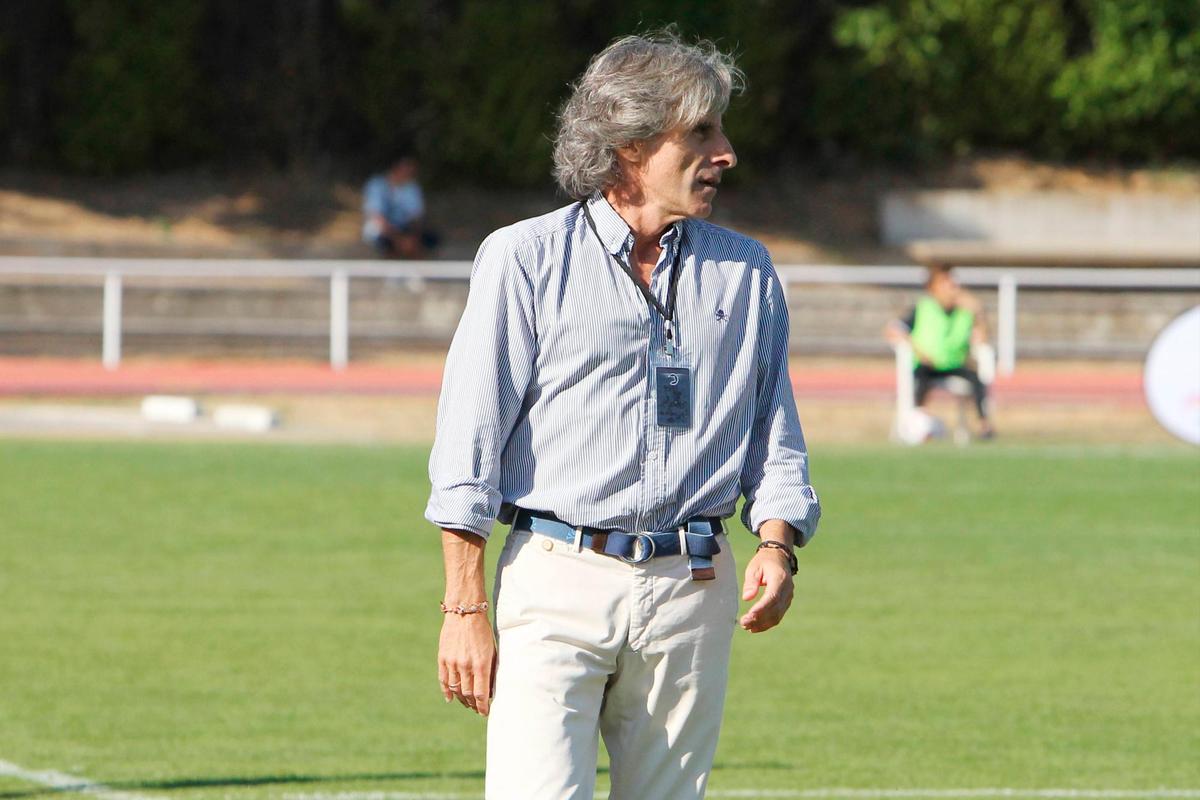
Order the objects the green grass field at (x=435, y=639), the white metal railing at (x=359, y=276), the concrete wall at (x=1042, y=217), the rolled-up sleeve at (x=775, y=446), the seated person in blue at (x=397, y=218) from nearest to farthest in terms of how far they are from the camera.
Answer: the rolled-up sleeve at (x=775, y=446), the green grass field at (x=435, y=639), the white metal railing at (x=359, y=276), the seated person in blue at (x=397, y=218), the concrete wall at (x=1042, y=217)

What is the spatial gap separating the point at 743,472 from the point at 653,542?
1.06 ft

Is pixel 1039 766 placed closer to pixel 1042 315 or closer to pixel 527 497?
pixel 527 497

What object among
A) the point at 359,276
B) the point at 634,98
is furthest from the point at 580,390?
the point at 359,276

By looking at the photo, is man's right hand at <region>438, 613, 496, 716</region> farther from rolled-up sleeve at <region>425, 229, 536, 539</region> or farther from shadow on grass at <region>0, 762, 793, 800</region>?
shadow on grass at <region>0, 762, 793, 800</region>

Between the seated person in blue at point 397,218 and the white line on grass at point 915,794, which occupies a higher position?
the seated person in blue at point 397,218

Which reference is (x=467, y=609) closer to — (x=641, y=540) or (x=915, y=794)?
(x=641, y=540)

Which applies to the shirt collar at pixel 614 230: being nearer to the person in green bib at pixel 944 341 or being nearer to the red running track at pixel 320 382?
the person in green bib at pixel 944 341

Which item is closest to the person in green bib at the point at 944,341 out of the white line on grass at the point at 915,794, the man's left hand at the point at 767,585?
the white line on grass at the point at 915,794

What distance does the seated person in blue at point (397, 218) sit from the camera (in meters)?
28.0

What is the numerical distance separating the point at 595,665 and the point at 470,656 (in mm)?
230

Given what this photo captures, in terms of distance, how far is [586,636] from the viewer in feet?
12.3

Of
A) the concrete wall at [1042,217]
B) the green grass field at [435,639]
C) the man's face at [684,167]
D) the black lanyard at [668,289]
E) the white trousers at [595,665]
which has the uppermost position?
the concrete wall at [1042,217]

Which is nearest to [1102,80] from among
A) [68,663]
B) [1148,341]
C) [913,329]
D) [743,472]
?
[1148,341]

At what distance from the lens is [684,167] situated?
3834 mm
